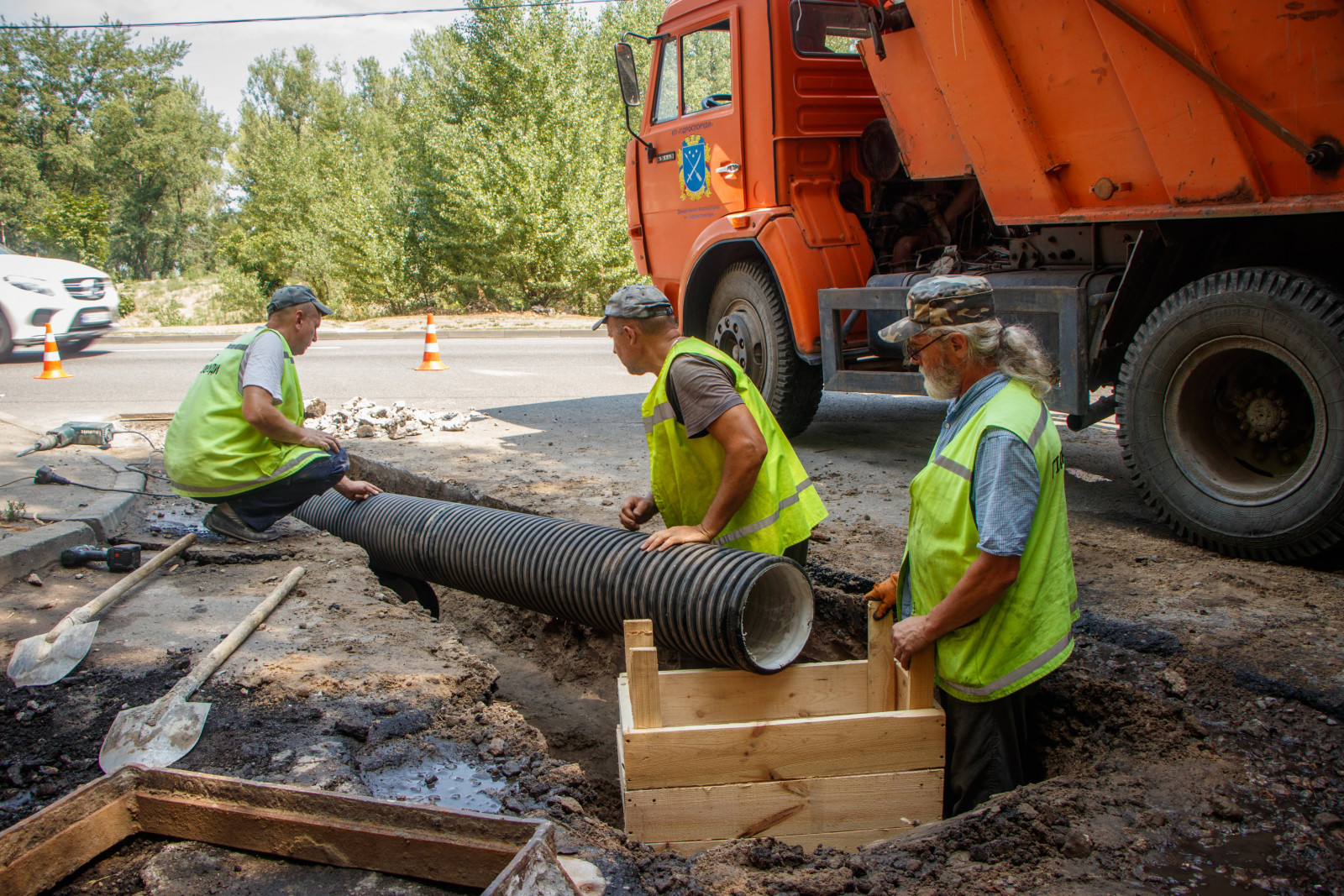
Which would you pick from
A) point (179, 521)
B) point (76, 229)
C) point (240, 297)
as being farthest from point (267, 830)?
point (240, 297)

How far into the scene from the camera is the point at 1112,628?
329 cm

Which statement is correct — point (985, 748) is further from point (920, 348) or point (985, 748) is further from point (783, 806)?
point (920, 348)

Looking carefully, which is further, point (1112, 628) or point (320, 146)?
point (320, 146)

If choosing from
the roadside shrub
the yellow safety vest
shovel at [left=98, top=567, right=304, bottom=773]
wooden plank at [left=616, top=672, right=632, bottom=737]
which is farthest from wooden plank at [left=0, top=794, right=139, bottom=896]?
the roadside shrub

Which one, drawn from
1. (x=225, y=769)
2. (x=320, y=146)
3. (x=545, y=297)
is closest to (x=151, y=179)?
(x=320, y=146)

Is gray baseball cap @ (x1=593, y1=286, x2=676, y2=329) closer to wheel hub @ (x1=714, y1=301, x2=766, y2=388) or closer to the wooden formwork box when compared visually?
the wooden formwork box

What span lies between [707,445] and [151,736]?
186 centimetres

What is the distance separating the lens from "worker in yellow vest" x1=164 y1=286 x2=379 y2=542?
14.8 ft

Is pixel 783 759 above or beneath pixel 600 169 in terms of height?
beneath

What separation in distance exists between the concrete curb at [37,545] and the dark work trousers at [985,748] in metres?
3.97

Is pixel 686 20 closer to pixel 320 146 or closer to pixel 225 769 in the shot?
pixel 225 769

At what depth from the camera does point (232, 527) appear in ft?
15.7

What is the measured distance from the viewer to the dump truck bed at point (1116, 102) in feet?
11.6

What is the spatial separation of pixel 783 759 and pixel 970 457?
→ 1.00 m
